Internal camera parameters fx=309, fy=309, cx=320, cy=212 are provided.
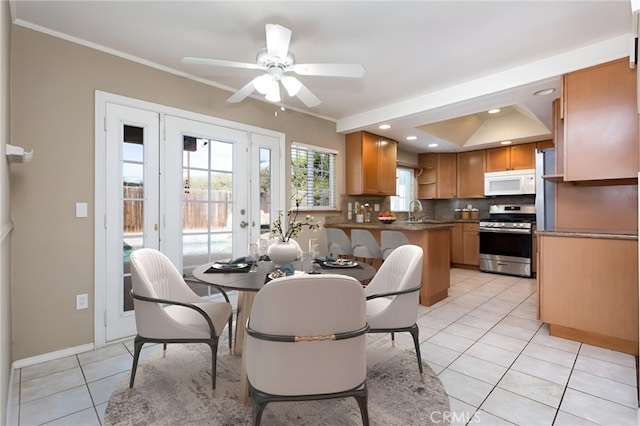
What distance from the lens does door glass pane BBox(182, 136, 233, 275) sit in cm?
306

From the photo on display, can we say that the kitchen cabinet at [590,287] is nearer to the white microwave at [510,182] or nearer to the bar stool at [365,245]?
the bar stool at [365,245]

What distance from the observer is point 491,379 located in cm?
200

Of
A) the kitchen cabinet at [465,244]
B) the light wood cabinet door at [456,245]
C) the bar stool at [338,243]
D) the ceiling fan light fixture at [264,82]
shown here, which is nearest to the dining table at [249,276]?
the ceiling fan light fixture at [264,82]

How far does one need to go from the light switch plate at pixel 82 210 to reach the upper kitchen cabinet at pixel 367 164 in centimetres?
322

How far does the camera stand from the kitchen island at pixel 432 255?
11.4 feet

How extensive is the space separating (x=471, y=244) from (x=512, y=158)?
5.42 feet

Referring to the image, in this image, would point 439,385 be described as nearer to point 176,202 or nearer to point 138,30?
point 176,202

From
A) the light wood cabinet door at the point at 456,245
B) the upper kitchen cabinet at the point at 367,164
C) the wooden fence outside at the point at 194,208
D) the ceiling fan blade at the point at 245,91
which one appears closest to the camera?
the ceiling fan blade at the point at 245,91

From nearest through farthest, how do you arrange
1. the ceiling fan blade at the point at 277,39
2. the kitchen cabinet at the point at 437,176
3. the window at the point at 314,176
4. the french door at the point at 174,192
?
1. the ceiling fan blade at the point at 277,39
2. the french door at the point at 174,192
3. the window at the point at 314,176
4. the kitchen cabinet at the point at 437,176

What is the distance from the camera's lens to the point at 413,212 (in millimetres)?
6273

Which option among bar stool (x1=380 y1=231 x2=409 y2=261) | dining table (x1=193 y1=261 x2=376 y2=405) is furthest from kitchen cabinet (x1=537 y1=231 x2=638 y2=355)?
dining table (x1=193 y1=261 x2=376 y2=405)

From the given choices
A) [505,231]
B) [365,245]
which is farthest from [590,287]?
[505,231]

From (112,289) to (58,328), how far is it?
1.37 feet

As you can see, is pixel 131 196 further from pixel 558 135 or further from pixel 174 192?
pixel 558 135
